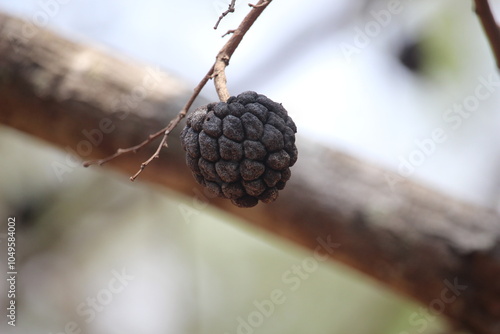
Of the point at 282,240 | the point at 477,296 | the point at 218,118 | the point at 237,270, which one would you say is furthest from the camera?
the point at 237,270

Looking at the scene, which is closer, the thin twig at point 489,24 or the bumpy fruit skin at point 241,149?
the bumpy fruit skin at point 241,149

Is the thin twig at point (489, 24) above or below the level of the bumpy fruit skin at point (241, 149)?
above

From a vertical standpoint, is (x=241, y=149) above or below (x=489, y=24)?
below

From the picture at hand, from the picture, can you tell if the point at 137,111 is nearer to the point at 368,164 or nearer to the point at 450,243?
the point at 368,164

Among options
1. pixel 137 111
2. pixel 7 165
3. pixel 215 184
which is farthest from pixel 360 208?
pixel 7 165

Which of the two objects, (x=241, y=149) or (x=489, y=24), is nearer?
(x=241, y=149)
